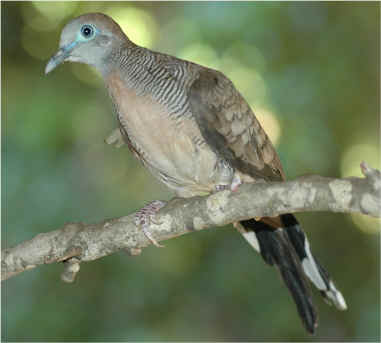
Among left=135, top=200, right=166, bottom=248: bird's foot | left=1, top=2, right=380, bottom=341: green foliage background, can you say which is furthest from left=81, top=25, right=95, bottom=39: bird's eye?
left=1, top=2, right=380, bottom=341: green foliage background

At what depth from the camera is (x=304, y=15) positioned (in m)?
6.04

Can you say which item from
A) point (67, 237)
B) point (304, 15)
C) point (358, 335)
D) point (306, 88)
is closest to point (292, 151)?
point (306, 88)

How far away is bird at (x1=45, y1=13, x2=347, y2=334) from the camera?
3775 millimetres

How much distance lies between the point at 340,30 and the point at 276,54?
0.84m

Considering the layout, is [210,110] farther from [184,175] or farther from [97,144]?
[97,144]

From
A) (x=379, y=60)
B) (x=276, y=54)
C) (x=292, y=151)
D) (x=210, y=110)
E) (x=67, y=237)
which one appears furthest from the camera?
(x=379, y=60)

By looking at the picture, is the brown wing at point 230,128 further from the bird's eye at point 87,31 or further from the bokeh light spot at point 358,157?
the bokeh light spot at point 358,157

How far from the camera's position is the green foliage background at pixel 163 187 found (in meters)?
5.56

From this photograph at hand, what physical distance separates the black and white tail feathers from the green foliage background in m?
1.49

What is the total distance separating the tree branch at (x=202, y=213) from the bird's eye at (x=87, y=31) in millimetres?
1304

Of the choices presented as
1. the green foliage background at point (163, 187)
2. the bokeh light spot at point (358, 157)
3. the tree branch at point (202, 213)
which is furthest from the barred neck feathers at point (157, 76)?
the bokeh light spot at point (358, 157)

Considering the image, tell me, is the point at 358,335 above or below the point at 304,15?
below

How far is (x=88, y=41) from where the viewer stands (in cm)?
401

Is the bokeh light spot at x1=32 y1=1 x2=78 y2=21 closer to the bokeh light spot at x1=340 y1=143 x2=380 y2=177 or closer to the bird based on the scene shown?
the bird
